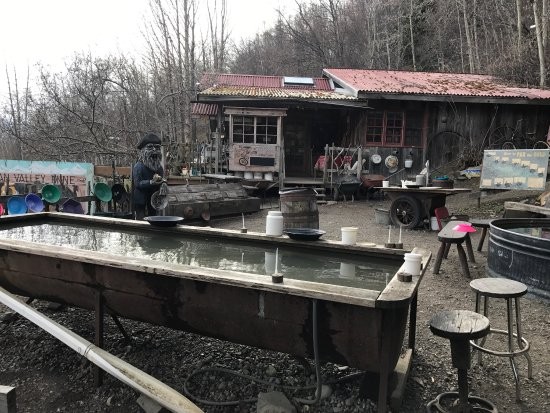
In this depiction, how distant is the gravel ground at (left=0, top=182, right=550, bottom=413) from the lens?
2945mm

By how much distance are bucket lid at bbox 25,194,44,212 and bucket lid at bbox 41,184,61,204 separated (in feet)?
0.37

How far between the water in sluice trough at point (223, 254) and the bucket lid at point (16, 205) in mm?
3131

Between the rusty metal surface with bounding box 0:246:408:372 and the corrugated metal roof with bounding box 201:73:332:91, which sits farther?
the corrugated metal roof with bounding box 201:73:332:91

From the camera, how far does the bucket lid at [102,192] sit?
8.60 m

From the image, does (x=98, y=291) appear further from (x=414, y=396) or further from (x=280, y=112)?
(x=280, y=112)

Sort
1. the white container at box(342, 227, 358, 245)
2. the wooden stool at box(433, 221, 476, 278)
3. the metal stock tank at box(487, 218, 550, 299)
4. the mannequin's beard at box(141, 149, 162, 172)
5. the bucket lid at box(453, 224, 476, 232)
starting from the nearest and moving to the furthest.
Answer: the white container at box(342, 227, 358, 245) < the metal stock tank at box(487, 218, 550, 299) < the bucket lid at box(453, 224, 476, 232) < the wooden stool at box(433, 221, 476, 278) < the mannequin's beard at box(141, 149, 162, 172)

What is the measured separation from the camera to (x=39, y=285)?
342 cm

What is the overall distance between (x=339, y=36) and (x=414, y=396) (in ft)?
88.2

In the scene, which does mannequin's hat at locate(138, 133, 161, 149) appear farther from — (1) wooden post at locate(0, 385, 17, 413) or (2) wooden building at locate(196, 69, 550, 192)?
(1) wooden post at locate(0, 385, 17, 413)

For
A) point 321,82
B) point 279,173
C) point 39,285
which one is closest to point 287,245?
point 39,285

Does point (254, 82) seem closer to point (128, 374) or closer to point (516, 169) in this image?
point (516, 169)

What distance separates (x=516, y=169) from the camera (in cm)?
1005

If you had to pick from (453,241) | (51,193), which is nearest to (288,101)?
(51,193)

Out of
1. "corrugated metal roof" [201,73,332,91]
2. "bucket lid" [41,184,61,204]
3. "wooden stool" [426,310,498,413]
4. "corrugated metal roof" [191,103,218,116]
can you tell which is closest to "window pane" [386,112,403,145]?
"corrugated metal roof" [201,73,332,91]
